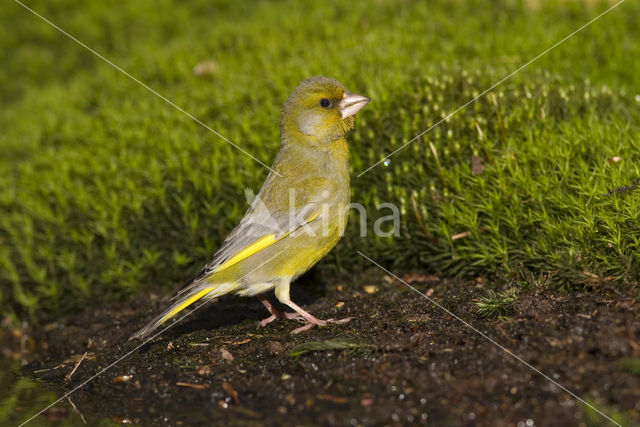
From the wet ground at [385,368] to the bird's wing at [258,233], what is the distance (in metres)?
0.55

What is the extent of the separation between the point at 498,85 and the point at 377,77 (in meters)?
1.25

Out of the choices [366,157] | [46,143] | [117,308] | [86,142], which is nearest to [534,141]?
[366,157]

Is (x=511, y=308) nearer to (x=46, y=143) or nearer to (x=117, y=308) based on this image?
(x=117, y=308)

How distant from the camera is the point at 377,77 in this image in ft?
22.5

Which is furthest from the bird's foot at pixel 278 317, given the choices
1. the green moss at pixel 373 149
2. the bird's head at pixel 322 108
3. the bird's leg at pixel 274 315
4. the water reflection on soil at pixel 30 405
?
the water reflection on soil at pixel 30 405

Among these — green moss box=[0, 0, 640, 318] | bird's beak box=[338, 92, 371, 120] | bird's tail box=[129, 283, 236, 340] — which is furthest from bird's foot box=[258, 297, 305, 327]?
bird's beak box=[338, 92, 371, 120]

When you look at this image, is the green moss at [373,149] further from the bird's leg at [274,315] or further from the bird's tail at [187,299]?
the bird's tail at [187,299]

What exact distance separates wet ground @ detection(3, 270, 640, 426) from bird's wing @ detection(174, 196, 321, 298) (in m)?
0.55

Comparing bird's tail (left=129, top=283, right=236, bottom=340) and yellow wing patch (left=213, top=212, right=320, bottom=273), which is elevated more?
yellow wing patch (left=213, top=212, right=320, bottom=273)

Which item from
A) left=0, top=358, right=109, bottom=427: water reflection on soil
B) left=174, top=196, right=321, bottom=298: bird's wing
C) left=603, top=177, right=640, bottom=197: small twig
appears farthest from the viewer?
left=174, top=196, right=321, bottom=298: bird's wing

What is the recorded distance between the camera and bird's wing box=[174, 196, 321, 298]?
4844 mm

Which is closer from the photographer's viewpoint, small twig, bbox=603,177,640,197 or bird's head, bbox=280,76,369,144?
small twig, bbox=603,177,640,197

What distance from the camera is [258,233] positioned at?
16.1ft

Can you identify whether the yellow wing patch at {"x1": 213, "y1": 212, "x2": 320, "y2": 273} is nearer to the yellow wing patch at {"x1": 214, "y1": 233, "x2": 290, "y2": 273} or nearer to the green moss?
the yellow wing patch at {"x1": 214, "y1": 233, "x2": 290, "y2": 273}
